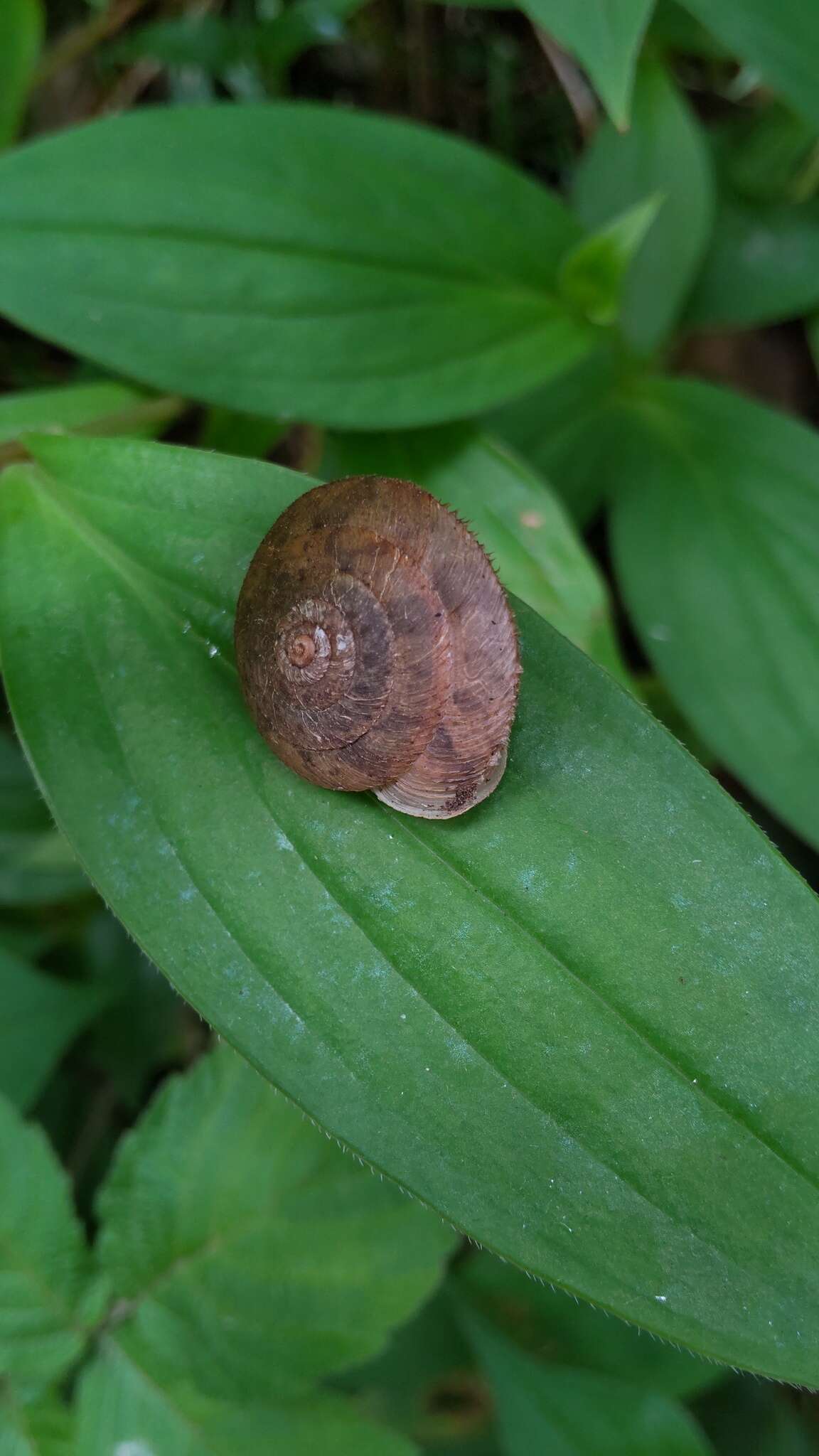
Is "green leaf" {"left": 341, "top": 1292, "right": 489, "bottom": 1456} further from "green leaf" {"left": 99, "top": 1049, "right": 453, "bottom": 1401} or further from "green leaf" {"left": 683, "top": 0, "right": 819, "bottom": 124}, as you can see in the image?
"green leaf" {"left": 683, "top": 0, "right": 819, "bottom": 124}

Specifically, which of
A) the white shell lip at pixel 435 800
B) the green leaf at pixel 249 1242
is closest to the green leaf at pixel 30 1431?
the green leaf at pixel 249 1242

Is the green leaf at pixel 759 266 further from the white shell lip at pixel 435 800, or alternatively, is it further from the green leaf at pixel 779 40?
the white shell lip at pixel 435 800

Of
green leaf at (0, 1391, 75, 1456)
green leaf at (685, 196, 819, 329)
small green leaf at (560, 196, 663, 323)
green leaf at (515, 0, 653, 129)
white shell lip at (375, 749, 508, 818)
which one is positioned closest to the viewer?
white shell lip at (375, 749, 508, 818)

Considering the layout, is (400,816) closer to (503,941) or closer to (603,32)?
(503,941)

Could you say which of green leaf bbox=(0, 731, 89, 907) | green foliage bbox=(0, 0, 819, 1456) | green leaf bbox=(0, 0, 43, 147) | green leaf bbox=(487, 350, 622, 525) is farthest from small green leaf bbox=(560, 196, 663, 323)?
green leaf bbox=(0, 731, 89, 907)

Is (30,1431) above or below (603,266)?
below

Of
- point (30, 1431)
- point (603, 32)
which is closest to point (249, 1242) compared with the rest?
point (30, 1431)

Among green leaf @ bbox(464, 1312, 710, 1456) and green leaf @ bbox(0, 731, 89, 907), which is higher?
green leaf @ bbox(0, 731, 89, 907)
